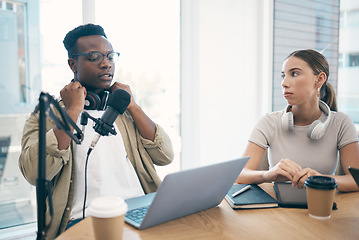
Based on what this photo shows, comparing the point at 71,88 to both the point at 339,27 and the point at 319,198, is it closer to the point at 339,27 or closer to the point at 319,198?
the point at 319,198

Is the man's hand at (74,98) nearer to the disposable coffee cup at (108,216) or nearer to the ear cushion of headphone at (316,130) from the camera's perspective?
the disposable coffee cup at (108,216)

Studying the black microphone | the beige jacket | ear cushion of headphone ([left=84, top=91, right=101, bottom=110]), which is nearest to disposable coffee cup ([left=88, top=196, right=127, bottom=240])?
the black microphone

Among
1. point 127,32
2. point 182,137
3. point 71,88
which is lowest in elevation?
point 182,137

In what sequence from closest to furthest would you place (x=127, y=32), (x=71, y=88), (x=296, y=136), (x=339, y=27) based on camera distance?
(x=71, y=88)
(x=296, y=136)
(x=127, y=32)
(x=339, y=27)

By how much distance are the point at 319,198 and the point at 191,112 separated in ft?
6.87

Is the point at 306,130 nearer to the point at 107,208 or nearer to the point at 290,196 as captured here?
the point at 290,196

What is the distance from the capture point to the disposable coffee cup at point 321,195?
0.97 metres

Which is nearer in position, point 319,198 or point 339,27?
point 319,198

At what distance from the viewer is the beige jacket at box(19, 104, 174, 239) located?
1351 mm

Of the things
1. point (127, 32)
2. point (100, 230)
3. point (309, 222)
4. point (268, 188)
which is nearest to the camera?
point (100, 230)

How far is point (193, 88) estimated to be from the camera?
3.02 m

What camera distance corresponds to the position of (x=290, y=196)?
115cm

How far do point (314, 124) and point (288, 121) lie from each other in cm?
13

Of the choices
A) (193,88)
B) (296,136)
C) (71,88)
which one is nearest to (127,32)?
(193,88)
